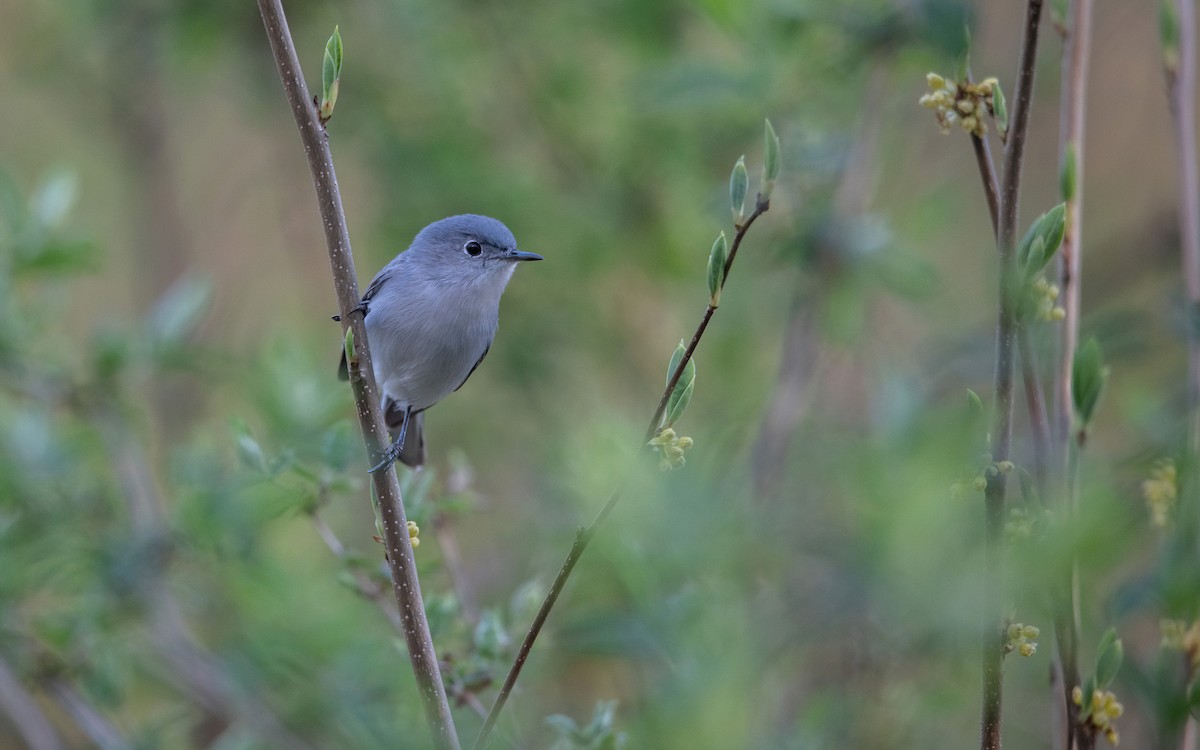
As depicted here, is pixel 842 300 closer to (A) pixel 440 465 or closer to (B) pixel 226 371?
(B) pixel 226 371

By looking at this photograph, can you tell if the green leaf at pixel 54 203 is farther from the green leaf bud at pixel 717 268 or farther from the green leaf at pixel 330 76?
the green leaf bud at pixel 717 268

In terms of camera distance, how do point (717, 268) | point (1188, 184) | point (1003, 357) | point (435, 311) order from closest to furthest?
1. point (1003, 357)
2. point (717, 268)
3. point (1188, 184)
4. point (435, 311)

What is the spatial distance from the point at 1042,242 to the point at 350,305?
2.57ft

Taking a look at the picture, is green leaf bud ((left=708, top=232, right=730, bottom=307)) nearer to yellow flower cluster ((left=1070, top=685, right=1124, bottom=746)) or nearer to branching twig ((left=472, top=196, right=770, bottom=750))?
branching twig ((left=472, top=196, right=770, bottom=750))

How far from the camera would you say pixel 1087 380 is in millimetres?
1289

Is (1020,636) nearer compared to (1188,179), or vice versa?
(1020,636)

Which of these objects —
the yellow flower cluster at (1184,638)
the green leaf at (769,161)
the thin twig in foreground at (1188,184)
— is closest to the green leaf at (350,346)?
the green leaf at (769,161)

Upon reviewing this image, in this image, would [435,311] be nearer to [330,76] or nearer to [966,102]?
[330,76]

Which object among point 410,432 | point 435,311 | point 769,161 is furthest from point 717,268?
point 410,432

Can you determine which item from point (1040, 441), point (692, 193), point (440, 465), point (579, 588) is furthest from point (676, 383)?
point (440, 465)

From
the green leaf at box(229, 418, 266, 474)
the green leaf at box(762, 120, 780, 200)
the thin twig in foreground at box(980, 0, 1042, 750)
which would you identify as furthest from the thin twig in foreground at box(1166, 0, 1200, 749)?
the green leaf at box(229, 418, 266, 474)

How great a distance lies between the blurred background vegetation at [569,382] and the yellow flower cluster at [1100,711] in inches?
1.5

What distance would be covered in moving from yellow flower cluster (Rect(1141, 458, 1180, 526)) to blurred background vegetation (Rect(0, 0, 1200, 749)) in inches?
1.2

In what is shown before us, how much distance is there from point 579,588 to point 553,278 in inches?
76.6
